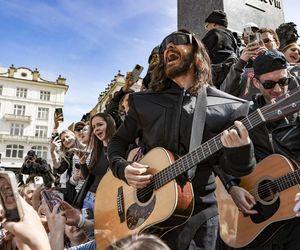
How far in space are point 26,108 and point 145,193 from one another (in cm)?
6643

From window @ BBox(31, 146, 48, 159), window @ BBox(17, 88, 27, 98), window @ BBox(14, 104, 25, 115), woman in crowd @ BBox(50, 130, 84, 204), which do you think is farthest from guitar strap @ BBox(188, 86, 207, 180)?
window @ BBox(17, 88, 27, 98)

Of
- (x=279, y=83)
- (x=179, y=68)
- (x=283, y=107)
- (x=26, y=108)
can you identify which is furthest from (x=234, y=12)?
(x=26, y=108)

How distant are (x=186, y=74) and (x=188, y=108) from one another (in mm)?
335

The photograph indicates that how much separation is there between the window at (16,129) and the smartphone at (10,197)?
65.2 metres

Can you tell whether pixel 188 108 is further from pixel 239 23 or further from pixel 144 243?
pixel 239 23

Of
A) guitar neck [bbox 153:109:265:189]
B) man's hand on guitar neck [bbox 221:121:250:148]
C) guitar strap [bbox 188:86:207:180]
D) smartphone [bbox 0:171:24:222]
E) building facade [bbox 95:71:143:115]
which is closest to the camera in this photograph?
smartphone [bbox 0:171:24:222]

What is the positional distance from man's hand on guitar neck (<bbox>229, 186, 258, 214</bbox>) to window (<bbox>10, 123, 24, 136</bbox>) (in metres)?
64.5

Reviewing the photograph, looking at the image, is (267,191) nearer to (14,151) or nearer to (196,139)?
(196,139)

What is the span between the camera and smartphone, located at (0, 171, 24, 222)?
1.26m

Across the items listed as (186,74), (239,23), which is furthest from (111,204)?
(239,23)

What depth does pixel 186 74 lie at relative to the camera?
99.1 inches

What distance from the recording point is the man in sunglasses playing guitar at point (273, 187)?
2309 mm

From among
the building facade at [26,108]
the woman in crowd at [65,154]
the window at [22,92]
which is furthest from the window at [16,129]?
the woman in crowd at [65,154]

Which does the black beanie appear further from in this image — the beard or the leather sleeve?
the leather sleeve
